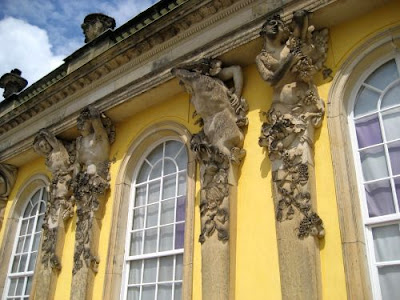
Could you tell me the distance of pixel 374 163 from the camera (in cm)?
492

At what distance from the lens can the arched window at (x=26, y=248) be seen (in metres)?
9.16

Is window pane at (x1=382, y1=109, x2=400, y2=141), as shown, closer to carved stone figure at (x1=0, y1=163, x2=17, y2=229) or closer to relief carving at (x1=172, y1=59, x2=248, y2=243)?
relief carving at (x1=172, y1=59, x2=248, y2=243)

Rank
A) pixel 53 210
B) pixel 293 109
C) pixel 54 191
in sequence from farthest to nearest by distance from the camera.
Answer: pixel 54 191, pixel 53 210, pixel 293 109

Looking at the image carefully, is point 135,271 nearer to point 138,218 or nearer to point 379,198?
point 138,218

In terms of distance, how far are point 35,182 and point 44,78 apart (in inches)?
105

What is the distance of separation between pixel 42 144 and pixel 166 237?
13.1ft

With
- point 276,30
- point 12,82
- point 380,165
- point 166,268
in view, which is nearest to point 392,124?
point 380,165

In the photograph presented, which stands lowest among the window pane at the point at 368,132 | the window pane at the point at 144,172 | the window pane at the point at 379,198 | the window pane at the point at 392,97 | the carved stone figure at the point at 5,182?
the window pane at the point at 379,198

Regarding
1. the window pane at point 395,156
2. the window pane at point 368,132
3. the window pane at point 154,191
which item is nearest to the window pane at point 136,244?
the window pane at point 154,191

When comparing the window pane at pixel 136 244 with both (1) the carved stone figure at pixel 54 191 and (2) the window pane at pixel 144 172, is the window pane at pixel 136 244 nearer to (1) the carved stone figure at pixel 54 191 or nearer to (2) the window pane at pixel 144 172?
(2) the window pane at pixel 144 172

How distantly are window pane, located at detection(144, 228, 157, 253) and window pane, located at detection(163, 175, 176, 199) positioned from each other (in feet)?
2.03

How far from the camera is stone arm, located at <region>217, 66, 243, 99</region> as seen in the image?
6301 millimetres

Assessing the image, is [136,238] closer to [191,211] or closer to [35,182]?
[191,211]

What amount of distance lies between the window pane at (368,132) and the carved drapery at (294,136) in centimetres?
50
